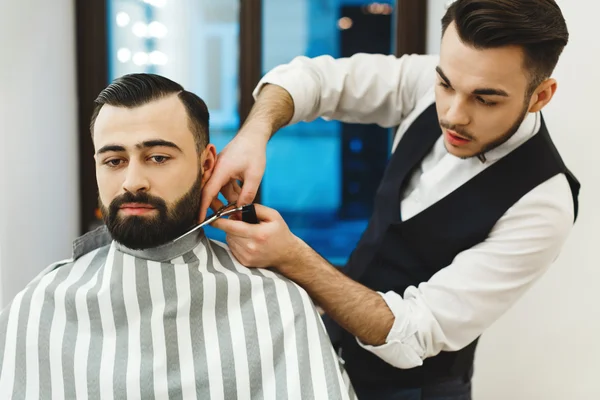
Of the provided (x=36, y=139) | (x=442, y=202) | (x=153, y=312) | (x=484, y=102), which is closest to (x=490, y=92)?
(x=484, y=102)

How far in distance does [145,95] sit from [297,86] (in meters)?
0.54

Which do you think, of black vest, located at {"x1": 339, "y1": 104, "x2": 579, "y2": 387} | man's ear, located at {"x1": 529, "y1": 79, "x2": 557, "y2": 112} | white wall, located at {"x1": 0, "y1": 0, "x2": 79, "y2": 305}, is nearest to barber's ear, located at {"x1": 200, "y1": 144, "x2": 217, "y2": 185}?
black vest, located at {"x1": 339, "y1": 104, "x2": 579, "y2": 387}

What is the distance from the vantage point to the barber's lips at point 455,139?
5.26 ft

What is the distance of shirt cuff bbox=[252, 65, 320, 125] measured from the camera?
1.86 m

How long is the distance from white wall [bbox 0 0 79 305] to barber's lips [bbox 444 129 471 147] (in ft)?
5.41

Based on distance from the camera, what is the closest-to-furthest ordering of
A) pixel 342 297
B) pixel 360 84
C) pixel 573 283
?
pixel 342 297 → pixel 360 84 → pixel 573 283

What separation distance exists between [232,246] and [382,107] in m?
0.79

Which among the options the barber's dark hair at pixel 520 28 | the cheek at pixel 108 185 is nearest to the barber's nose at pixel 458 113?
the barber's dark hair at pixel 520 28

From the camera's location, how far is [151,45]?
129 inches

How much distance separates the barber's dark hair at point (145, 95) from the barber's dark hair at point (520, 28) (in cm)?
65

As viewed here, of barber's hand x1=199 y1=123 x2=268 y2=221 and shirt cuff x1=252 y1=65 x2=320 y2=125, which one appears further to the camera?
shirt cuff x1=252 y1=65 x2=320 y2=125

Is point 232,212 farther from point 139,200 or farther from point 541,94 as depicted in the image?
point 541,94

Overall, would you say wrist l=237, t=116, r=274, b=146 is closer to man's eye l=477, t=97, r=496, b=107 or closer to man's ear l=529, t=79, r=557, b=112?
man's eye l=477, t=97, r=496, b=107

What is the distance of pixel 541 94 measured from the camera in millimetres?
1613
